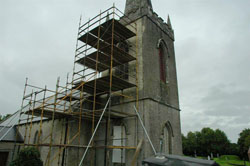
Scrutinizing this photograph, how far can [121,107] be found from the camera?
48.8 ft

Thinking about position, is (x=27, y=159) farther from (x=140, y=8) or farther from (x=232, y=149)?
(x=232, y=149)

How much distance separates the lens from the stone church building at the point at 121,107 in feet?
43.2

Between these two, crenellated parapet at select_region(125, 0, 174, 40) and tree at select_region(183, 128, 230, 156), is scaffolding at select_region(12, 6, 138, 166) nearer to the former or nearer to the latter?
crenellated parapet at select_region(125, 0, 174, 40)

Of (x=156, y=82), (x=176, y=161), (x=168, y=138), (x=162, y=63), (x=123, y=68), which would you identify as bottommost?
(x=176, y=161)

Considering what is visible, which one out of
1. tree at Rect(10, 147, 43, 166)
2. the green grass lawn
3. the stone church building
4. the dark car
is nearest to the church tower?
the stone church building

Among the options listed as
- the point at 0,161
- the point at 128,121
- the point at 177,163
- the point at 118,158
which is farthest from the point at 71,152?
the point at 177,163

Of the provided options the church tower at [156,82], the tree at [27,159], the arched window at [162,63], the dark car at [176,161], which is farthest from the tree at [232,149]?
the dark car at [176,161]

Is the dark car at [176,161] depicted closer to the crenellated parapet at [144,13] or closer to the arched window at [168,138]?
the arched window at [168,138]

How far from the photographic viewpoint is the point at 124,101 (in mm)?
14828

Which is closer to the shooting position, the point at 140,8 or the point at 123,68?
the point at 123,68

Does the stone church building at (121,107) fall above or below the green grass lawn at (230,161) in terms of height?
above

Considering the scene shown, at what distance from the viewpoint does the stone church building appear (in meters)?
13.2

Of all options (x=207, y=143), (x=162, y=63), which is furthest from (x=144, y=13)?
(x=207, y=143)

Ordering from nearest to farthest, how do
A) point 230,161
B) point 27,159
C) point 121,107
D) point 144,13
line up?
point 27,159, point 121,107, point 144,13, point 230,161
